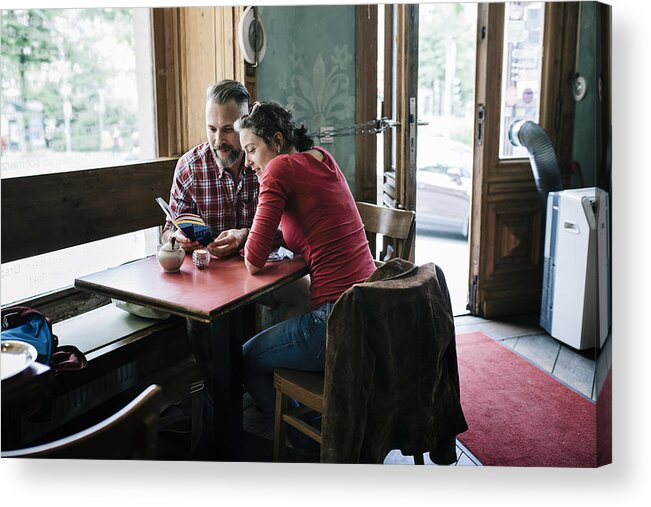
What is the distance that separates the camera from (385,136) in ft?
6.86

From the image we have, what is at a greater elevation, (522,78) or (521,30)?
(521,30)

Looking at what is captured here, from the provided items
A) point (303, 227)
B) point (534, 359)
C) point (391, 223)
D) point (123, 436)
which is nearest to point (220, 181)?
point (303, 227)

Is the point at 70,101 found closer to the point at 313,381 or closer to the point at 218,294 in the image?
the point at 218,294

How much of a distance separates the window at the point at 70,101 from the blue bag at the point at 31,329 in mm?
58

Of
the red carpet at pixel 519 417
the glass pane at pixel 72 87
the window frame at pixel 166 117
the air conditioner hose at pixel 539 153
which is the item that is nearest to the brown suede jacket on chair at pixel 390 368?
the red carpet at pixel 519 417

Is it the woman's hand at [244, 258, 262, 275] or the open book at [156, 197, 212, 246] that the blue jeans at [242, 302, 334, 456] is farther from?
the open book at [156, 197, 212, 246]

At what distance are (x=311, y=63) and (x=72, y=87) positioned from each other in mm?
709

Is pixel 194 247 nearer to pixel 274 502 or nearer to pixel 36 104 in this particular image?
pixel 36 104

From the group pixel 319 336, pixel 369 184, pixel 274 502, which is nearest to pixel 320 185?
A: pixel 369 184

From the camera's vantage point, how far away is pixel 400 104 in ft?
6.81

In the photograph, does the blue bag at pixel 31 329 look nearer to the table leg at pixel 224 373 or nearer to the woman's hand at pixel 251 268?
A: the table leg at pixel 224 373

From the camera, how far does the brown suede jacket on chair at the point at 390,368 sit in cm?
179

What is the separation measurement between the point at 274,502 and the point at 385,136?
1.16 meters

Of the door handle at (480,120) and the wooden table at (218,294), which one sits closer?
the wooden table at (218,294)
